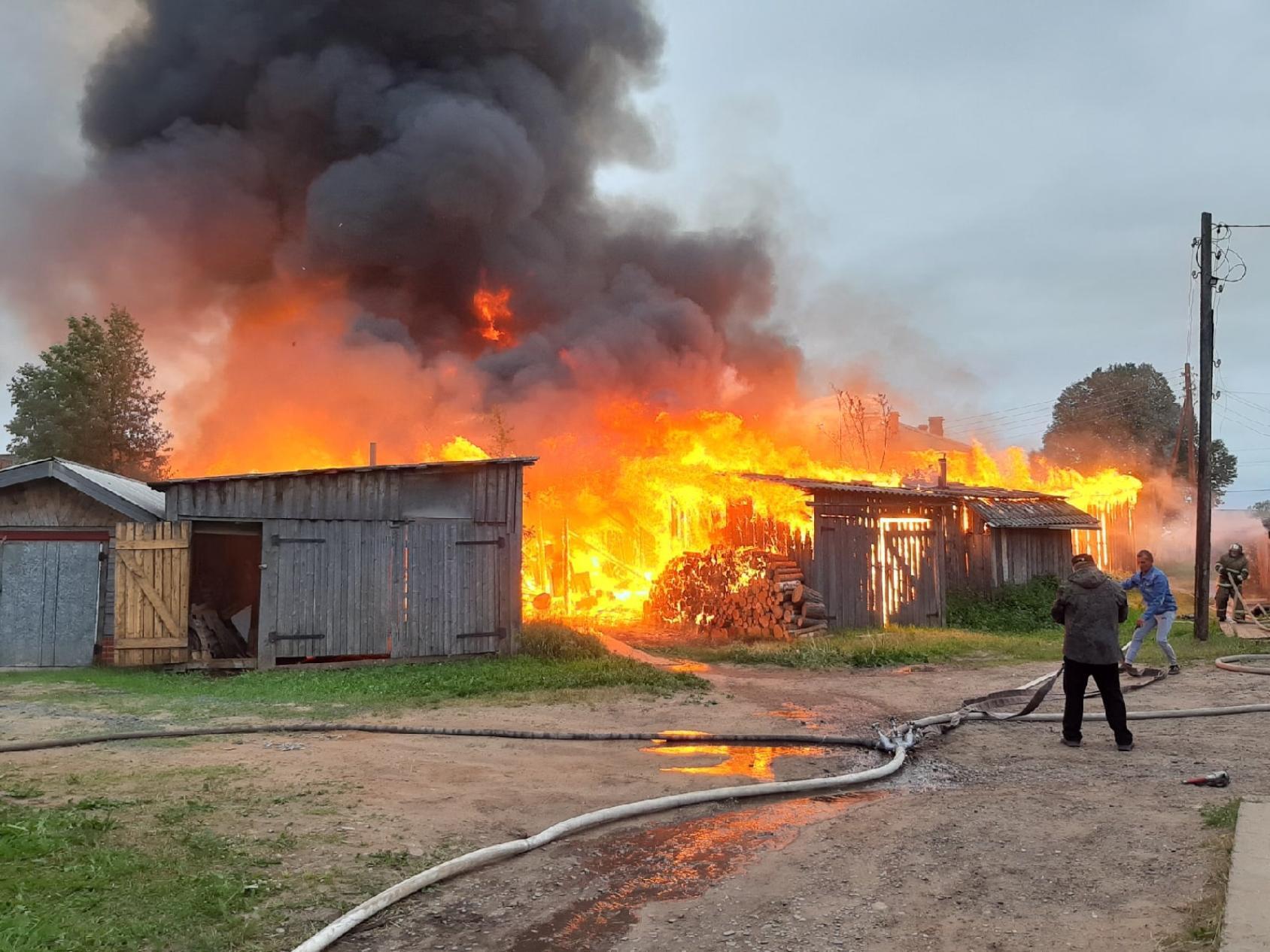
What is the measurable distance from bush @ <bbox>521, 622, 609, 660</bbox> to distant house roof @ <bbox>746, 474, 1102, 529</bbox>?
562 cm

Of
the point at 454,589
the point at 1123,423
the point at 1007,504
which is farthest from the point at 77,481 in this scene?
the point at 1123,423

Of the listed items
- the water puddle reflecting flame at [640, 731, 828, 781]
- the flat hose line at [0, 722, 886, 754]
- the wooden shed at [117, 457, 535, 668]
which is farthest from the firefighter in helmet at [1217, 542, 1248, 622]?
the wooden shed at [117, 457, 535, 668]

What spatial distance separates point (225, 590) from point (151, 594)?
9.46ft

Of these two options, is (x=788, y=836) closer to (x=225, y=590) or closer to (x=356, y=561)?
(x=356, y=561)

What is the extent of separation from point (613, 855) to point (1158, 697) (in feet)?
Result: 26.2

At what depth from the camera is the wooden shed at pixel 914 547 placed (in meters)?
17.5

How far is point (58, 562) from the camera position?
14.1 metres

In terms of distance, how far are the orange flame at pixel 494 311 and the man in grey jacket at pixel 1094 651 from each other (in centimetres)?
2864

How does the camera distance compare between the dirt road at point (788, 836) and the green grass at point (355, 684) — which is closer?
the dirt road at point (788, 836)

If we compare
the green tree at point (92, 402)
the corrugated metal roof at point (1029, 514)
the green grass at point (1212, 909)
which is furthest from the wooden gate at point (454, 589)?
the green tree at point (92, 402)

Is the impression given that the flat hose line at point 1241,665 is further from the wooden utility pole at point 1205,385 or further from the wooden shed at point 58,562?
the wooden shed at point 58,562

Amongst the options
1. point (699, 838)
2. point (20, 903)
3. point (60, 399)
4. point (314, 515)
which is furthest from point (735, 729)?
point (60, 399)

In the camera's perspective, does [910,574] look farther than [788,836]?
Yes

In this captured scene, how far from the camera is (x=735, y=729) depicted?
902 cm
